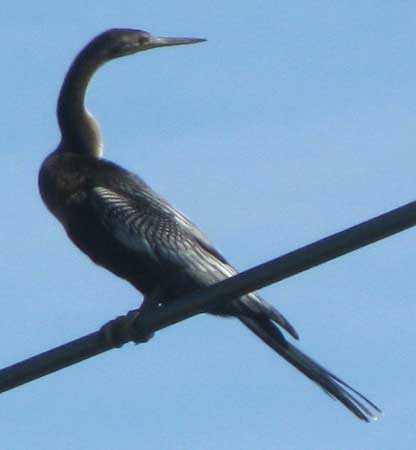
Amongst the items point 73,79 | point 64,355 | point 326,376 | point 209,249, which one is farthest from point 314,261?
point 73,79

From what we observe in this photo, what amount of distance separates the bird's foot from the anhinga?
47 cm

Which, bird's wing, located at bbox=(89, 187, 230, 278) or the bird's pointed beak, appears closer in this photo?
bird's wing, located at bbox=(89, 187, 230, 278)

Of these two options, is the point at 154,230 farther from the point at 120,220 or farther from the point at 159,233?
the point at 120,220

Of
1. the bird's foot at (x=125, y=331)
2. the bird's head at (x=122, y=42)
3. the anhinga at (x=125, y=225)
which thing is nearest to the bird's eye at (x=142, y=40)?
the bird's head at (x=122, y=42)

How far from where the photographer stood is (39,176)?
9.73 m

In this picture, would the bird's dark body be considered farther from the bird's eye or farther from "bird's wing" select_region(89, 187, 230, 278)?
the bird's eye

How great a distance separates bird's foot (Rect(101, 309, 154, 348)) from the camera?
7855mm

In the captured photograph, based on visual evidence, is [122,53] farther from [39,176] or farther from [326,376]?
[326,376]

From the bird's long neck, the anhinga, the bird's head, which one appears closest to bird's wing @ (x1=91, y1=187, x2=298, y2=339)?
the anhinga

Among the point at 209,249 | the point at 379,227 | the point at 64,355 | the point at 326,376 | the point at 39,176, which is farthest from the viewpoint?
the point at 39,176

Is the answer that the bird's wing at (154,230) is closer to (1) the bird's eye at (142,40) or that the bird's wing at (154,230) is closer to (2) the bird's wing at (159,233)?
(2) the bird's wing at (159,233)

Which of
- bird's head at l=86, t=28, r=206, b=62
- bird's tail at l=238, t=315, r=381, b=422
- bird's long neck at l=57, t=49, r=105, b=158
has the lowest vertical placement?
bird's tail at l=238, t=315, r=381, b=422

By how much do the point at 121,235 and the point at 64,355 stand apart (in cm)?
280

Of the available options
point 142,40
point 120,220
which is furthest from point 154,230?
point 142,40
